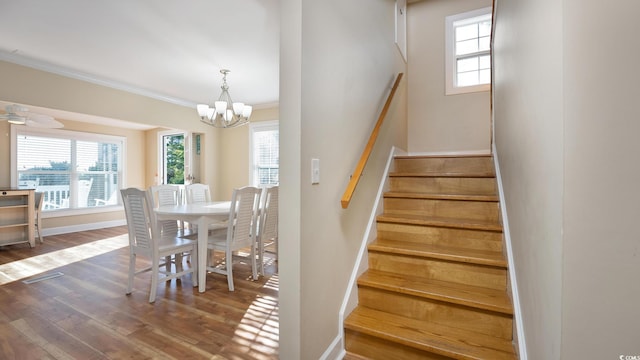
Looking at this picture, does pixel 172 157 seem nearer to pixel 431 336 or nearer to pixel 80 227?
pixel 80 227

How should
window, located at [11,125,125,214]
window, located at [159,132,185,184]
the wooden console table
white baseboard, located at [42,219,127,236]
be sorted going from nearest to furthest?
the wooden console table
window, located at [11,125,125,214]
white baseboard, located at [42,219,127,236]
window, located at [159,132,185,184]

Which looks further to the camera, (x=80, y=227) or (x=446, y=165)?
(x=80, y=227)

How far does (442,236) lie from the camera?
2.09 m

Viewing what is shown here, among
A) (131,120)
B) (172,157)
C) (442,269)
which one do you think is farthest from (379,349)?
(172,157)

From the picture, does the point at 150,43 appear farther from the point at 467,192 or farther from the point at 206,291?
the point at 467,192

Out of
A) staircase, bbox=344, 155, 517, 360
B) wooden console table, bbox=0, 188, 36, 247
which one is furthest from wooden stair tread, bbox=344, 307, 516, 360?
wooden console table, bbox=0, 188, 36, 247

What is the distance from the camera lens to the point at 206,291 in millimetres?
2773

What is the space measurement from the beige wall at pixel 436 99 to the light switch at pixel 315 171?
3066 mm

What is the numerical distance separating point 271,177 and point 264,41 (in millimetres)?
3040

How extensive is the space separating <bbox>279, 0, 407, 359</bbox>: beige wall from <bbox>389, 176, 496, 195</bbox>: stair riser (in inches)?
29.6

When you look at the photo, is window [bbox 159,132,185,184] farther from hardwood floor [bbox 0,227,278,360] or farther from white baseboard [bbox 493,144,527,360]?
white baseboard [bbox 493,144,527,360]

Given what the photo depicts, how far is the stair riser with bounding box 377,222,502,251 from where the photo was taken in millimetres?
1949

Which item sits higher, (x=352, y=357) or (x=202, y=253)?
(x=202, y=253)

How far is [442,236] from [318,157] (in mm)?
1203
